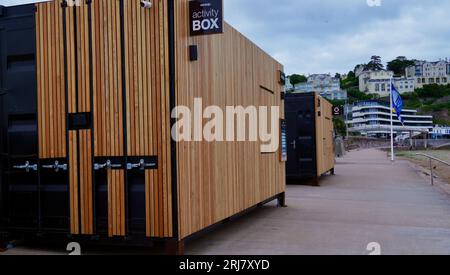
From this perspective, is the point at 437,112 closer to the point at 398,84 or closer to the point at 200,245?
the point at 398,84

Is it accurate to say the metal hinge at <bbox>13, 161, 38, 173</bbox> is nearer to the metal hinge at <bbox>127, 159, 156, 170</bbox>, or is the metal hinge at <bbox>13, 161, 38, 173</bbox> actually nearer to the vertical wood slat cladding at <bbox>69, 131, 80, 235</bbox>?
the vertical wood slat cladding at <bbox>69, 131, 80, 235</bbox>

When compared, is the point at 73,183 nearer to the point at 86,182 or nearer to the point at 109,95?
the point at 86,182

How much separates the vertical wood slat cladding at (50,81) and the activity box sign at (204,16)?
69.5 inches

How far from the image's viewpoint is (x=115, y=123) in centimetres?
621

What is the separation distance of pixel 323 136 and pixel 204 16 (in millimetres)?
12249

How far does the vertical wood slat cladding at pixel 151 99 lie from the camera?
5.95 m

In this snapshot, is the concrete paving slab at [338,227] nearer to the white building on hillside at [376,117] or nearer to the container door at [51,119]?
the container door at [51,119]

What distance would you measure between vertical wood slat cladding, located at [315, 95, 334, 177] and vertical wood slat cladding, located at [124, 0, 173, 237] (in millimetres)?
10752

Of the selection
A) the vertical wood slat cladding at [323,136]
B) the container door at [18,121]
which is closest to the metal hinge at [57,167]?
the container door at [18,121]

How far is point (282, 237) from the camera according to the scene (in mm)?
7547

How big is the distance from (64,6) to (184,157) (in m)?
2.55

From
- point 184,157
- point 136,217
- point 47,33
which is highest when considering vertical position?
point 47,33
